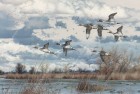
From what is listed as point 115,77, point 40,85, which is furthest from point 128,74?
point 40,85

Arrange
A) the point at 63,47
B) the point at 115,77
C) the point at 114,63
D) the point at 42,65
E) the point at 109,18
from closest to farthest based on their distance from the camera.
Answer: the point at 109,18
the point at 63,47
the point at 114,63
the point at 42,65
the point at 115,77

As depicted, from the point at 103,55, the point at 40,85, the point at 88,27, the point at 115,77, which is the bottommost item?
the point at 115,77

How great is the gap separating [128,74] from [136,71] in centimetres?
206

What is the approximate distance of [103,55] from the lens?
7.99m

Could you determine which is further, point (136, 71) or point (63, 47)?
point (136, 71)

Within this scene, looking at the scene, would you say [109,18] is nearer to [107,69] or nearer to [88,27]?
[88,27]

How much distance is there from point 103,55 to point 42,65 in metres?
2.97

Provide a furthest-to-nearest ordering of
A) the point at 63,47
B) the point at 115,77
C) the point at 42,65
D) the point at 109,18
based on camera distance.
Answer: the point at 115,77 < the point at 42,65 < the point at 63,47 < the point at 109,18

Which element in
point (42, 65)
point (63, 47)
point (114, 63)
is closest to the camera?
point (63, 47)

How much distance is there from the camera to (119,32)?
25.5ft

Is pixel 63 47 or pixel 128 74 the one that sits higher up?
pixel 63 47

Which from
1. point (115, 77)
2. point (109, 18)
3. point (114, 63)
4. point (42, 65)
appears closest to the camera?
point (109, 18)

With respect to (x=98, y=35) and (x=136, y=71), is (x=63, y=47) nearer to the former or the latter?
(x=98, y=35)

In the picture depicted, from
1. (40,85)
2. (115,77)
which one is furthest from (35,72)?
(115,77)
